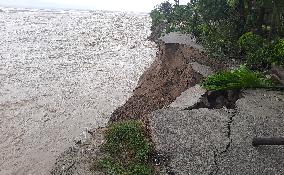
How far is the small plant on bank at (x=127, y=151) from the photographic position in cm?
489

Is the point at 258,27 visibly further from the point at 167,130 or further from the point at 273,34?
the point at 167,130

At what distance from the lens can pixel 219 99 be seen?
6.94 m

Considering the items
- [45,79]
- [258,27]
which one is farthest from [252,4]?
[45,79]

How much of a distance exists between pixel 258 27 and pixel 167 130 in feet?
18.7

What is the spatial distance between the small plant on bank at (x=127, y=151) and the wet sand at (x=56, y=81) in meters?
1.36

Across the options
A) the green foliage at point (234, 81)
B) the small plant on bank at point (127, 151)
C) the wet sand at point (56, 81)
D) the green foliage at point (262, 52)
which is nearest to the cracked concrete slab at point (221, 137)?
the small plant on bank at point (127, 151)

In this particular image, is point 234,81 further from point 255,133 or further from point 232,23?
point 232,23

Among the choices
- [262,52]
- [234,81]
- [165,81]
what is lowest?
[165,81]

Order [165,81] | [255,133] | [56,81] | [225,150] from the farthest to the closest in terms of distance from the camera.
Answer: [56,81], [165,81], [255,133], [225,150]

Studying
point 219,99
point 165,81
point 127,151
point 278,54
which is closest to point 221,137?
point 127,151

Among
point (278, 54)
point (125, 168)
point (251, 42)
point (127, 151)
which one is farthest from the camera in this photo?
point (251, 42)

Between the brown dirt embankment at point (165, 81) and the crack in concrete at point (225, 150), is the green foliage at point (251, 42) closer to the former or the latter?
the brown dirt embankment at point (165, 81)

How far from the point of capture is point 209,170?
15.7 feet

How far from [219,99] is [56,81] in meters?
5.03
